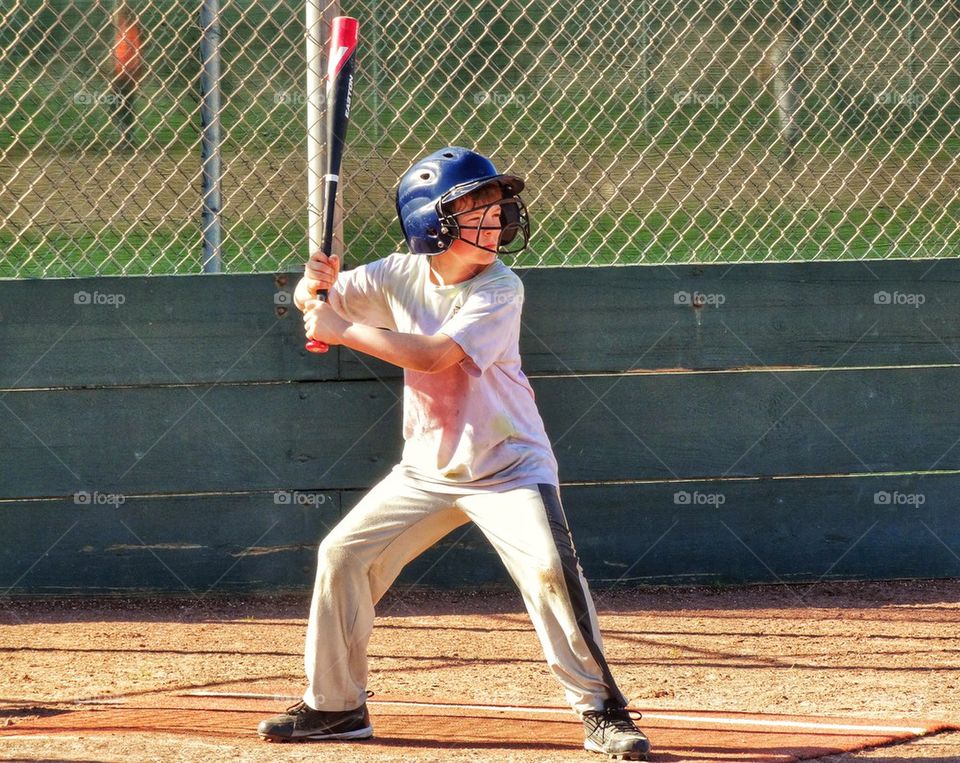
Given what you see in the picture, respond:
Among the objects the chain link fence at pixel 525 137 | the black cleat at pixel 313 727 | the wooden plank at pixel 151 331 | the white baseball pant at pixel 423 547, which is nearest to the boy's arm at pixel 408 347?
the white baseball pant at pixel 423 547

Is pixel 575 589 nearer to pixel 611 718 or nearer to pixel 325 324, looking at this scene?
pixel 611 718

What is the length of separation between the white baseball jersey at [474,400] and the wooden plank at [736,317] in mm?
1779

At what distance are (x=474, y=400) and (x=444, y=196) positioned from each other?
56 cm

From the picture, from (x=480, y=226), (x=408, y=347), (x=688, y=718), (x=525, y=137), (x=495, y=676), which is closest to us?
(x=408, y=347)

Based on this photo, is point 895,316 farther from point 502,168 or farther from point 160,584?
point 160,584

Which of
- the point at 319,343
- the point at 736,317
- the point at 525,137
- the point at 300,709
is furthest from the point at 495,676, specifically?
the point at 525,137

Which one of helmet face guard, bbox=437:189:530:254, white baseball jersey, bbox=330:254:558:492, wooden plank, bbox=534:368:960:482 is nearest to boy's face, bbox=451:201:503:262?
helmet face guard, bbox=437:189:530:254

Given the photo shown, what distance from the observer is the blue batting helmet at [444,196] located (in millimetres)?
3264

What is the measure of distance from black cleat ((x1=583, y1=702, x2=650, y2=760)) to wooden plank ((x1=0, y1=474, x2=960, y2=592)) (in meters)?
1.99

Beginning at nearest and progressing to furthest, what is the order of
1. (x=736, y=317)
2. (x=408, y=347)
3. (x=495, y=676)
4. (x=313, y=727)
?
(x=408, y=347) < (x=313, y=727) < (x=495, y=676) < (x=736, y=317)

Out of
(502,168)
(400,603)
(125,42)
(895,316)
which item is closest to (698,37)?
(502,168)

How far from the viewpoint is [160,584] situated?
5.17 m

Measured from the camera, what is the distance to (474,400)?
10.8ft

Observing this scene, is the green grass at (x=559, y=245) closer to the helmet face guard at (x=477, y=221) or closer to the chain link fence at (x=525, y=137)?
the chain link fence at (x=525, y=137)
